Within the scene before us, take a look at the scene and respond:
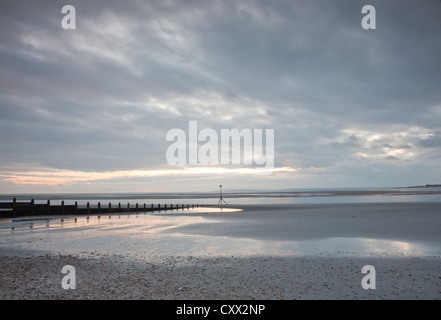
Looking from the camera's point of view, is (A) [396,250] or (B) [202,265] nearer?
(B) [202,265]

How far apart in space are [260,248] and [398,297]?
7.96m

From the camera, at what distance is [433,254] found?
44.7 feet

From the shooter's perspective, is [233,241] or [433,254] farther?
[233,241]

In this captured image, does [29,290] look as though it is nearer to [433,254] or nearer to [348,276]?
[348,276]

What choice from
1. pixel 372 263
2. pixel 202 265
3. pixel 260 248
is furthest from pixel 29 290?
pixel 372 263

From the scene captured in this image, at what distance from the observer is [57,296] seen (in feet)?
28.3

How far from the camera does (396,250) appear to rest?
48.3ft

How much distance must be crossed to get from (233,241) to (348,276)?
8735mm
